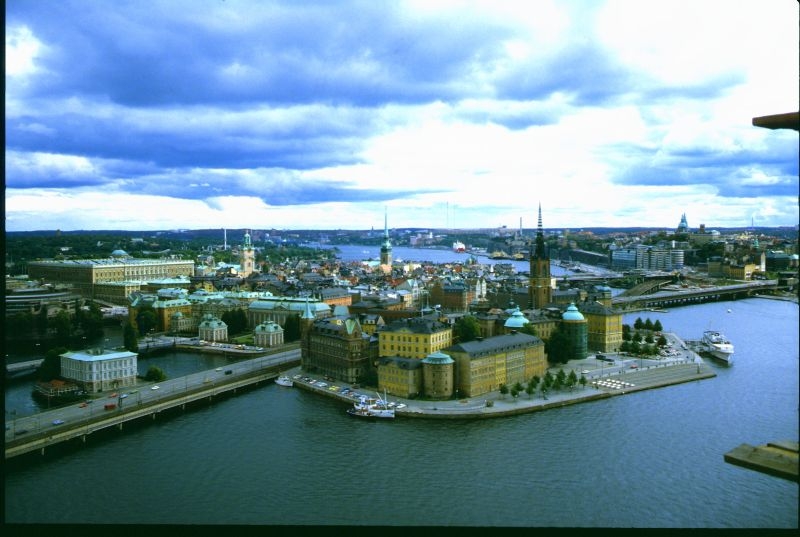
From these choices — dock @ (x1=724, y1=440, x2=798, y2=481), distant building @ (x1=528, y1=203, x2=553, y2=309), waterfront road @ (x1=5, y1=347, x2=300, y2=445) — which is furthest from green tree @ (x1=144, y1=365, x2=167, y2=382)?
dock @ (x1=724, y1=440, x2=798, y2=481)

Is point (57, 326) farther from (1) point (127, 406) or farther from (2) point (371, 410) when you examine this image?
(2) point (371, 410)

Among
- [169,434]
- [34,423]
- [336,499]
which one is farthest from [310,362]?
[336,499]

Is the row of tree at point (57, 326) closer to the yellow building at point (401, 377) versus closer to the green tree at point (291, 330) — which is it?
the green tree at point (291, 330)

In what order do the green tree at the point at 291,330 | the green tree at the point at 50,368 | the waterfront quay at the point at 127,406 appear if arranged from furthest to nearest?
the green tree at the point at 291,330 < the green tree at the point at 50,368 < the waterfront quay at the point at 127,406

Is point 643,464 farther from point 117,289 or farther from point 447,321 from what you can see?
point 117,289

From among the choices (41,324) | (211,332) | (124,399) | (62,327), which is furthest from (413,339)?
(41,324)

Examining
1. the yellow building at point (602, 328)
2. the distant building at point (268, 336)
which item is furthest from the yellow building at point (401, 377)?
the distant building at point (268, 336)

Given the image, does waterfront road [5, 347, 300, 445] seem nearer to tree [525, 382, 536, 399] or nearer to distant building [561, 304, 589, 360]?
tree [525, 382, 536, 399]
